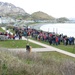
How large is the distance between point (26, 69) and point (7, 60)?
52.1 inches

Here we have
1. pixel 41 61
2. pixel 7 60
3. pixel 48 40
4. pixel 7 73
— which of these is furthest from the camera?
pixel 48 40

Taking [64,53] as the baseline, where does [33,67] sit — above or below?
above

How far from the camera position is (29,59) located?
1638 centimetres

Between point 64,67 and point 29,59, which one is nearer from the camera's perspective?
point 64,67

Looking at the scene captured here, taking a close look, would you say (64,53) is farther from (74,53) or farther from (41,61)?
(41,61)

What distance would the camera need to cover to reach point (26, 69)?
12625 millimetres

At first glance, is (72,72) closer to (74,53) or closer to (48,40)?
(74,53)

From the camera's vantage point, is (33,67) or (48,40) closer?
(33,67)

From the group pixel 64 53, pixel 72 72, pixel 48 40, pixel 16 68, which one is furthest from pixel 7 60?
pixel 48 40

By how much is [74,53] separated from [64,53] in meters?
0.84

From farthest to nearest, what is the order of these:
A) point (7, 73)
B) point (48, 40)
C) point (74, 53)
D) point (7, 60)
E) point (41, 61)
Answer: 1. point (48, 40)
2. point (74, 53)
3. point (41, 61)
4. point (7, 60)
5. point (7, 73)

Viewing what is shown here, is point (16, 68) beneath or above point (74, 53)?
above

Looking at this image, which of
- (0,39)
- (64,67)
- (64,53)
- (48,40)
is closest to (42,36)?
(48,40)

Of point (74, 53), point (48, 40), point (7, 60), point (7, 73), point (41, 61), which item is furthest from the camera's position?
point (48, 40)
